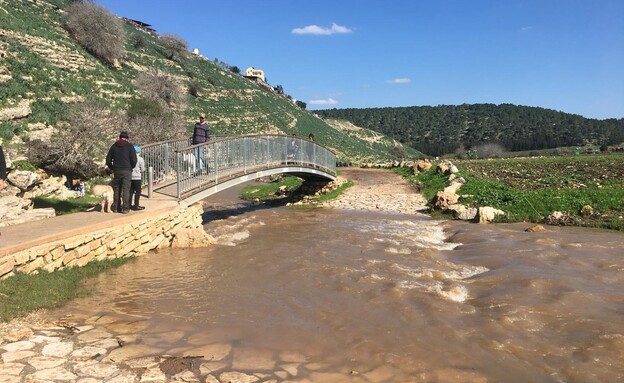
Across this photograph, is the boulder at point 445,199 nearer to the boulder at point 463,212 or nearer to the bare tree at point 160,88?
the boulder at point 463,212

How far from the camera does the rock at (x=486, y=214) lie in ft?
43.5

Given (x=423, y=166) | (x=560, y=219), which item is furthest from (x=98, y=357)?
(x=423, y=166)

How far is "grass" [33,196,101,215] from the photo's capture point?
12.2 metres

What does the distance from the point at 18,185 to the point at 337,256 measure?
35.2 feet

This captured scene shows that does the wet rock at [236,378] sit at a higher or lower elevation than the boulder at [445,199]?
lower

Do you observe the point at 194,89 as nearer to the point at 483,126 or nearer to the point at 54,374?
the point at 54,374

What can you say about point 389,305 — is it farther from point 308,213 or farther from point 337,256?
point 308,213

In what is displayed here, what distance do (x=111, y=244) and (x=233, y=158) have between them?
580 centimetres

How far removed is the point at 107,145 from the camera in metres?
20.2

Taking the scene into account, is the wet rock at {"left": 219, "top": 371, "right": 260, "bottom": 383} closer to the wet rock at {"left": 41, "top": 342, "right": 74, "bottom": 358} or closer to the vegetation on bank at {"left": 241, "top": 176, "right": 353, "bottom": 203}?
the wet rock at {"left": 41, "top": 342, "right": 74, "bottom": 358}

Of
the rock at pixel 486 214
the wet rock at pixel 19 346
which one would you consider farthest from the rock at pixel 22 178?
the rock at pixel 486 214

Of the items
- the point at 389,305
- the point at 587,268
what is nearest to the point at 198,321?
the point at 389,305

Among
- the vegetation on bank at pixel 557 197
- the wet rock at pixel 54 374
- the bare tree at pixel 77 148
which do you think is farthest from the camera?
the bare tree at pixel 77 148

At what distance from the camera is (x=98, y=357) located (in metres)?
4.34
